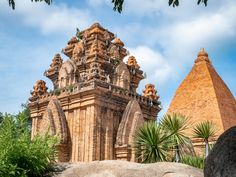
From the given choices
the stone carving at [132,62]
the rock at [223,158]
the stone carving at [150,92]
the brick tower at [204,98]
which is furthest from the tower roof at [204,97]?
the rock at [223,158]

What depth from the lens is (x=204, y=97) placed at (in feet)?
127

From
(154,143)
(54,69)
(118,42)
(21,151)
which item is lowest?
(21,151)

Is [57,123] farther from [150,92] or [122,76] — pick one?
[150,92]

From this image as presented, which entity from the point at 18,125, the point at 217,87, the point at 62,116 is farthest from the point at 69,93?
the point at 217,87

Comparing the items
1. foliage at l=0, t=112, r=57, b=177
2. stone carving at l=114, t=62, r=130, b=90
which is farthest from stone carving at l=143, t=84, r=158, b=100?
foliage at l=0, t=112, r=57, b=177

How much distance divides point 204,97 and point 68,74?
14.7m

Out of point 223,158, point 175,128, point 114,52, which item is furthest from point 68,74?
point 223,158

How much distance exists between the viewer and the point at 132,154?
80.0 ft

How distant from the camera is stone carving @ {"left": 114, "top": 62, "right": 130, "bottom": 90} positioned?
96.2ft

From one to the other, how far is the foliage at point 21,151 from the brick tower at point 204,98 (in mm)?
23290

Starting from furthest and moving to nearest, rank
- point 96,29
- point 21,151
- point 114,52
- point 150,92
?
point 114,52 < point 96,29 < point 150,92 < point 21,151

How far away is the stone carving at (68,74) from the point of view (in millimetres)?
29656

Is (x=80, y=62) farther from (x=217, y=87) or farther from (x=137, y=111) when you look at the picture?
(x=217, y=87)

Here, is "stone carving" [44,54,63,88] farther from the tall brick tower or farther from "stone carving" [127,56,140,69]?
"stone carving" [127,56,140,69]
